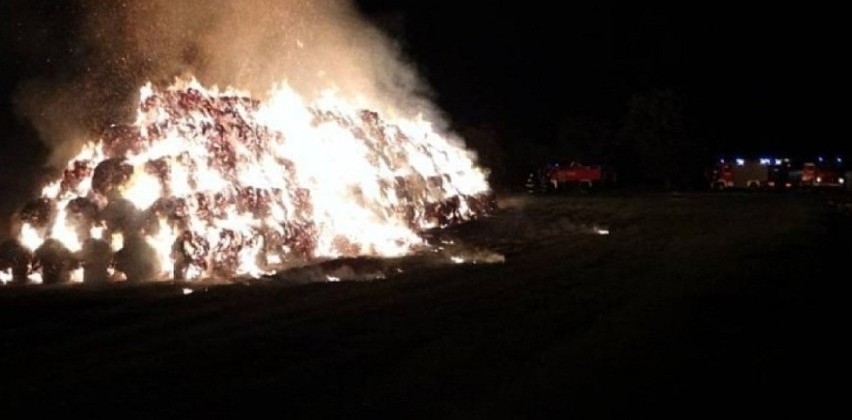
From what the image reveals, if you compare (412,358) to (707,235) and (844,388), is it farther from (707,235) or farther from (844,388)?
(707,235)

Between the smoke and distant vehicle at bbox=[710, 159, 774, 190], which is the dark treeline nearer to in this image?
distant vehicle at bbox=[710, 159, 774, 190]

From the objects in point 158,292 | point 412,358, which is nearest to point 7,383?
point 412,358

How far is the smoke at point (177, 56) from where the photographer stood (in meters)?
24.1

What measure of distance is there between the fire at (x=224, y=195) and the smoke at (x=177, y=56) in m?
1.47

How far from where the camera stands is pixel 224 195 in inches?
757

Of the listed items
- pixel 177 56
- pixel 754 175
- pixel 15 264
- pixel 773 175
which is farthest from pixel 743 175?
pixel 15 264

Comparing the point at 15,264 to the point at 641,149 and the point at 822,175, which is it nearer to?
the point at 822,175

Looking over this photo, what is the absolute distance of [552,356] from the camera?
9.43 m

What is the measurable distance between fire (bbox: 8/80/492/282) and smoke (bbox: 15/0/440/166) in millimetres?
1469

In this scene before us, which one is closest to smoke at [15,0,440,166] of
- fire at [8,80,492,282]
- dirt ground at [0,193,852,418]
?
fire at [8,80,492,282]

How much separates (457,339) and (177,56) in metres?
16.4

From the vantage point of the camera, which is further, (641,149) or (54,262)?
(641,149)

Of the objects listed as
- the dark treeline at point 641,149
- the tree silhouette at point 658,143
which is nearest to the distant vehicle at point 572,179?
the dark treeline at point 641,149

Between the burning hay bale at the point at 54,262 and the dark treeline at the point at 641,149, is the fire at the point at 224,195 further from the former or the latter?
the dark treeline at the point at 641,149
